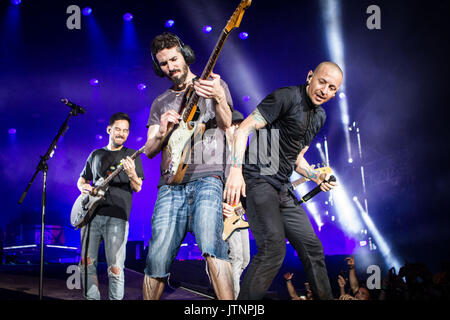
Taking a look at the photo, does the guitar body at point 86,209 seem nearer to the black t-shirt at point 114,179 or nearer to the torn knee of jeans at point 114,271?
the black t-shirt at point 114,179

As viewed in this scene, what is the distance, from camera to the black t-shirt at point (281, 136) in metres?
2.61

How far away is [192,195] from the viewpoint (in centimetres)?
254

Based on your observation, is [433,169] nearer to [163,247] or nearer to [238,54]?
[238,54]

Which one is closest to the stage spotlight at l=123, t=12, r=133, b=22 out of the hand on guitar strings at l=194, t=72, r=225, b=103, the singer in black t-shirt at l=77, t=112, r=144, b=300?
the singer in black t-shirt at l=77, t=112, r=144, b=300

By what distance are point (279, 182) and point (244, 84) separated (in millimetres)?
7749

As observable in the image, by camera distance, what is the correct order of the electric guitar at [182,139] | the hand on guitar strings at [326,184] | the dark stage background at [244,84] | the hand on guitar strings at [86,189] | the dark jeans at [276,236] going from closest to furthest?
the dark jeans at [276,236] < the electric guitar at [182,139] < the hand on guitar strings at [326,184] < the hand on guitar strings at [86,189] < the dark stage background at [244,84]

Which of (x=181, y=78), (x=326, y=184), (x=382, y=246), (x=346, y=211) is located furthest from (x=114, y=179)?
(x=346, y=211)

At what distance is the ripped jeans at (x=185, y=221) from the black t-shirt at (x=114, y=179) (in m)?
1.85

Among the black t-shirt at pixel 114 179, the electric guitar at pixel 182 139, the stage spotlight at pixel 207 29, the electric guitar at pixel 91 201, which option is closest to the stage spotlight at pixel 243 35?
the stage spotlight at pixel 207 29

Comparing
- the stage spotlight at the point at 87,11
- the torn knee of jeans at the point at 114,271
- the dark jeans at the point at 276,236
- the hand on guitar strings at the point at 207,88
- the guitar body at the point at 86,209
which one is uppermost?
the stage spotlight at the point at 87,11

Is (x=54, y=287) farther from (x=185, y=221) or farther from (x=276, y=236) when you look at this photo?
(x=276, y=236)

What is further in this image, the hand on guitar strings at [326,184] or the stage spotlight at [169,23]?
the stage spotlight at [169,23]

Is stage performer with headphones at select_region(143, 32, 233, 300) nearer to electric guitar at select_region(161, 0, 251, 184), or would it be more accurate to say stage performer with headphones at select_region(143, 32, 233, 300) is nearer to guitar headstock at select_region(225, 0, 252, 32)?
electric guitar at select_region(161, 0, 251, 184)

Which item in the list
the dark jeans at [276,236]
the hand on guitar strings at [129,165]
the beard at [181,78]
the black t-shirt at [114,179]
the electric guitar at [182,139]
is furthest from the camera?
the black t-shirt at [114,179]
